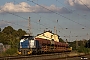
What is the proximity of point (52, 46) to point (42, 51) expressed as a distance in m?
7.90

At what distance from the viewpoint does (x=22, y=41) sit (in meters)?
46.3

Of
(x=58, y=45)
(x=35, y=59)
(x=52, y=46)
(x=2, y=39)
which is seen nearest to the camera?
(x=35, y=59)

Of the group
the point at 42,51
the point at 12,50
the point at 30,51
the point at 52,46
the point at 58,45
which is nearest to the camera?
the point at 30,51

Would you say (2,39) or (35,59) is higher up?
(2,39)

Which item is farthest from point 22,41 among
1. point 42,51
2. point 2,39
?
point 2,39

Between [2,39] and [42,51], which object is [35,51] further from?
[2,39]

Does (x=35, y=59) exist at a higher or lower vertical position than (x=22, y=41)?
lower

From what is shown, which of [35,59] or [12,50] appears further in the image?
[12,50]

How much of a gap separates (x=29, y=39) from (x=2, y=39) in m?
46.0

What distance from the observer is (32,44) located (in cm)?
4644

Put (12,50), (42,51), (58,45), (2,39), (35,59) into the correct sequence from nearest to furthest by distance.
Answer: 1. (35,59)
2. (42,51)
3. (12,50)
4. (58,45)
5. (2,39)

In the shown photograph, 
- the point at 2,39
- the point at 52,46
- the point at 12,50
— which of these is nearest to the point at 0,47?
the point at 12,50

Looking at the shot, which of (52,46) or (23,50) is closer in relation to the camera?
(23,50)

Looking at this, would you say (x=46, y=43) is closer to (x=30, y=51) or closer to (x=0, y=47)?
(x=30, y=51)
